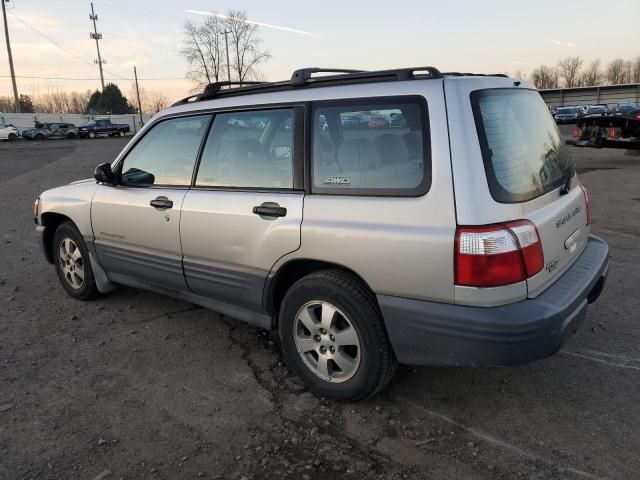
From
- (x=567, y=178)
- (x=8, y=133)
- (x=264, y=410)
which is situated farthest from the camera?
(x=8, y=133)

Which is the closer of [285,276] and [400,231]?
[400,231]

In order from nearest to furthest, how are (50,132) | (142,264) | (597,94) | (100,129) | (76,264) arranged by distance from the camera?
(142,264), (76,264), (50,132), (100,129), (597,94)

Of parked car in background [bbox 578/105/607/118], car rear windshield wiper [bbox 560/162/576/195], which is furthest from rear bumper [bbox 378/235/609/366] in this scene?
parked car in background [bbox 578/105/607/118]

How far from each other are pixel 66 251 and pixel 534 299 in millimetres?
4087

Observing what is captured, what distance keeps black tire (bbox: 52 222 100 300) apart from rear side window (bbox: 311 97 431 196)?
2.67 m

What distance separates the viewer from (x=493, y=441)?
2623 millimetres

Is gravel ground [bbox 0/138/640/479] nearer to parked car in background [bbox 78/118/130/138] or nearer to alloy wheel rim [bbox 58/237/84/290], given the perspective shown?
alloy wheel rim [bbox 58/237/84/290]

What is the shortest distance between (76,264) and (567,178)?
13.4ft

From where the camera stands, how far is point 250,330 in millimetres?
4051

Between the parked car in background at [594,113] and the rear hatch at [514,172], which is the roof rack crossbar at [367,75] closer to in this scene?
the rear hatch at [514,172]

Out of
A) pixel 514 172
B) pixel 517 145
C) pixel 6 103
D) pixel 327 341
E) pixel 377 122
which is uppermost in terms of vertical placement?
pixel 6 103

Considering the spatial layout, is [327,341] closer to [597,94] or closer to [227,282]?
[227,282]

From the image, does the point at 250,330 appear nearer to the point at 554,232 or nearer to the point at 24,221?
the point at 554,232

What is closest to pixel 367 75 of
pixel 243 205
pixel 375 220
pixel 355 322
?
pixel 375 220
